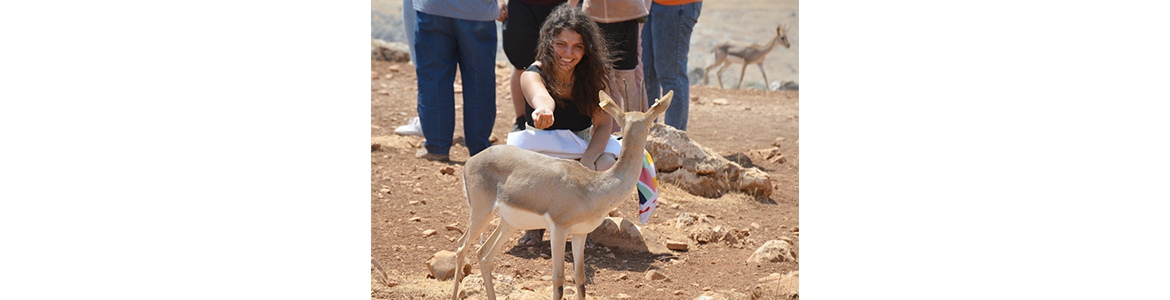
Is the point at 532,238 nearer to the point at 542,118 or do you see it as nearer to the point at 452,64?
the point at 542,118

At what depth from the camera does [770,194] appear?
6.35 metres

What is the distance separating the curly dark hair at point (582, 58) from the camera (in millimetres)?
3773

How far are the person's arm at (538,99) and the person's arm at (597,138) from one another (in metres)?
0.20

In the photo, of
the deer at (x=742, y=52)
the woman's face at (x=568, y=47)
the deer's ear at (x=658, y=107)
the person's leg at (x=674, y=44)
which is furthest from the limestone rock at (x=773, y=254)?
the deer at (x=742, y=52)

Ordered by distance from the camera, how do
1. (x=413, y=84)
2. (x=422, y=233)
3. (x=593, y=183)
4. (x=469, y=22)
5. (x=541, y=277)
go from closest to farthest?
(x=593, y=183) < (x=541, y=277) < (x=422, y=233) < (x=469, y=22) < (x=413, y=84)

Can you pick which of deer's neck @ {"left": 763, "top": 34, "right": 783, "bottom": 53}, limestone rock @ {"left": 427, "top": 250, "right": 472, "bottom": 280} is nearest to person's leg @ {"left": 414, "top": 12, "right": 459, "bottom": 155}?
limestone rock @ {"left": 427, "top": 250, "right": 472, "bottom": 280}

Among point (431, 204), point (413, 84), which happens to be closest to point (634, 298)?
point (431, 204)

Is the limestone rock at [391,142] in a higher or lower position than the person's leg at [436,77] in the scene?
lower

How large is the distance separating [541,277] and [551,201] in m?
1.24

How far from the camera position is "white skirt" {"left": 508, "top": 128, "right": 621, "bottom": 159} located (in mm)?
3959

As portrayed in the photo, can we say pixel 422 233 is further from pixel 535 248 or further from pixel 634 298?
pixel 634 298

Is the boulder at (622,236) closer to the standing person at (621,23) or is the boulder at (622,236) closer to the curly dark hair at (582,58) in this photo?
the standing person at (621,23)

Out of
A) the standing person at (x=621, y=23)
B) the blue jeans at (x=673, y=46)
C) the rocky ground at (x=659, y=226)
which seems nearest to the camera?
the rocky ground at (x=659, y=226)

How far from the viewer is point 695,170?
6238 millimetres
